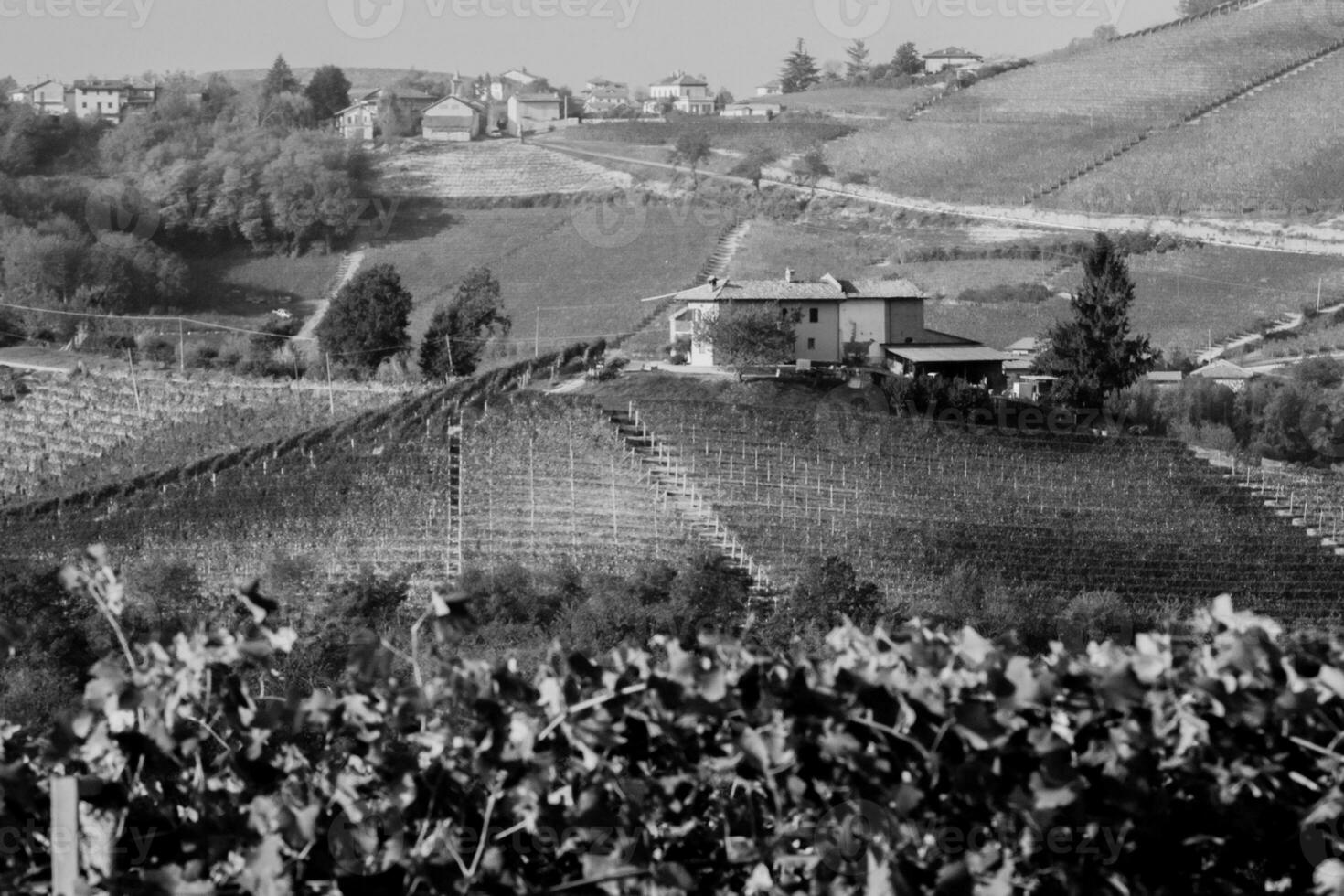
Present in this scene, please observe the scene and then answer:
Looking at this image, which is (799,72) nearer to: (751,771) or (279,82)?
(279,82)

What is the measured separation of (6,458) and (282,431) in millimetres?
5750

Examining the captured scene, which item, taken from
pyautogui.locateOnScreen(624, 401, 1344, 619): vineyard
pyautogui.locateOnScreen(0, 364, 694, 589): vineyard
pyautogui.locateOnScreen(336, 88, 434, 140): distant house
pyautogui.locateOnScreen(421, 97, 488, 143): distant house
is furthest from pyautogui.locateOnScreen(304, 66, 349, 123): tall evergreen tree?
pyautogui.locateOnScreen(624, 401, 1344, 619): vineyard

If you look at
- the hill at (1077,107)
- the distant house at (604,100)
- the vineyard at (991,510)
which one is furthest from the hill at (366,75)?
the vineyard at (991,510)

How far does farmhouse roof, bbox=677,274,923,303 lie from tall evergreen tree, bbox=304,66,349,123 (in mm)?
48628

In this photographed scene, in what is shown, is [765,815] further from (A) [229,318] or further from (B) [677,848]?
(A) [229,318]

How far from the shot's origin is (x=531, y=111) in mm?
75188

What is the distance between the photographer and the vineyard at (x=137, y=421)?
32.9 m

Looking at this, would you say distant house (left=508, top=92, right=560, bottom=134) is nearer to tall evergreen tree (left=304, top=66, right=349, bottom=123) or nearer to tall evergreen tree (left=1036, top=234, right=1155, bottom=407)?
tall evergreen tree (left=304, top=66, right=349, bottom=123)

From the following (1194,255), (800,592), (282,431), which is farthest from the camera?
(1194,255)

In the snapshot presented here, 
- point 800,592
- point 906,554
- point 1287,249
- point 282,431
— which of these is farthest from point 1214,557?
point 1287,249

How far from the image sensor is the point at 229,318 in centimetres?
5181

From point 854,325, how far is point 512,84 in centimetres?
5410

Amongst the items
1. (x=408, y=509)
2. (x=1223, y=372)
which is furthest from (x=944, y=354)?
(x=408, y=509)

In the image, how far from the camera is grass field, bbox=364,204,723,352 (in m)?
47.3
